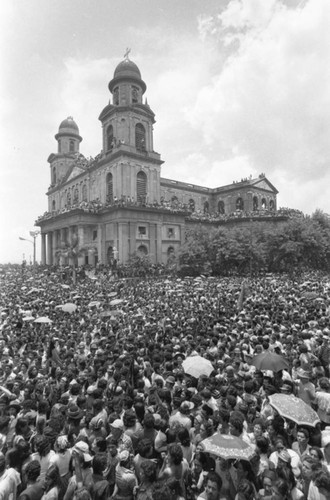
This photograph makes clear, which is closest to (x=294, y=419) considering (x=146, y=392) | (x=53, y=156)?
(x=146, y=392)

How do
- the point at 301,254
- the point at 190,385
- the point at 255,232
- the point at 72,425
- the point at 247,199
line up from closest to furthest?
the point at 72,425
the point at 190,385
the point at 301,254
the point at 255,232
the point at 247,199

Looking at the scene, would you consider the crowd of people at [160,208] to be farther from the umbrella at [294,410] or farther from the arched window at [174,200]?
the umbrella at [294,410]

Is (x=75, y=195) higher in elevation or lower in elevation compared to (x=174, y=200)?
higher

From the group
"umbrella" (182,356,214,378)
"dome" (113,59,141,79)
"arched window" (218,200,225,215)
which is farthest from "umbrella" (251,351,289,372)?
"arched window" (218,200,225,215)

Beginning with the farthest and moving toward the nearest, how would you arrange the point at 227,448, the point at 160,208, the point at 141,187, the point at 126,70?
the point at 126,70 → the point at 141,187 → the point at 160,208 → the point at 227,448

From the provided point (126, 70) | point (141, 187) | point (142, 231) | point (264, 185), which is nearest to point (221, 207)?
point (264, 185)

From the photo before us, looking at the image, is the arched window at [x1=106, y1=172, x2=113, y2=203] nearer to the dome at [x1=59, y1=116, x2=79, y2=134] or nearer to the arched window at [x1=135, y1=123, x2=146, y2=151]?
the arched window at [x1=135, y1=123, x2=146, y2=151]

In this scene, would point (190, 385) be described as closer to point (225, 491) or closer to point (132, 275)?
point (225, 491)

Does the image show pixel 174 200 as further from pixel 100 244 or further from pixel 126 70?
pixel 126 70
